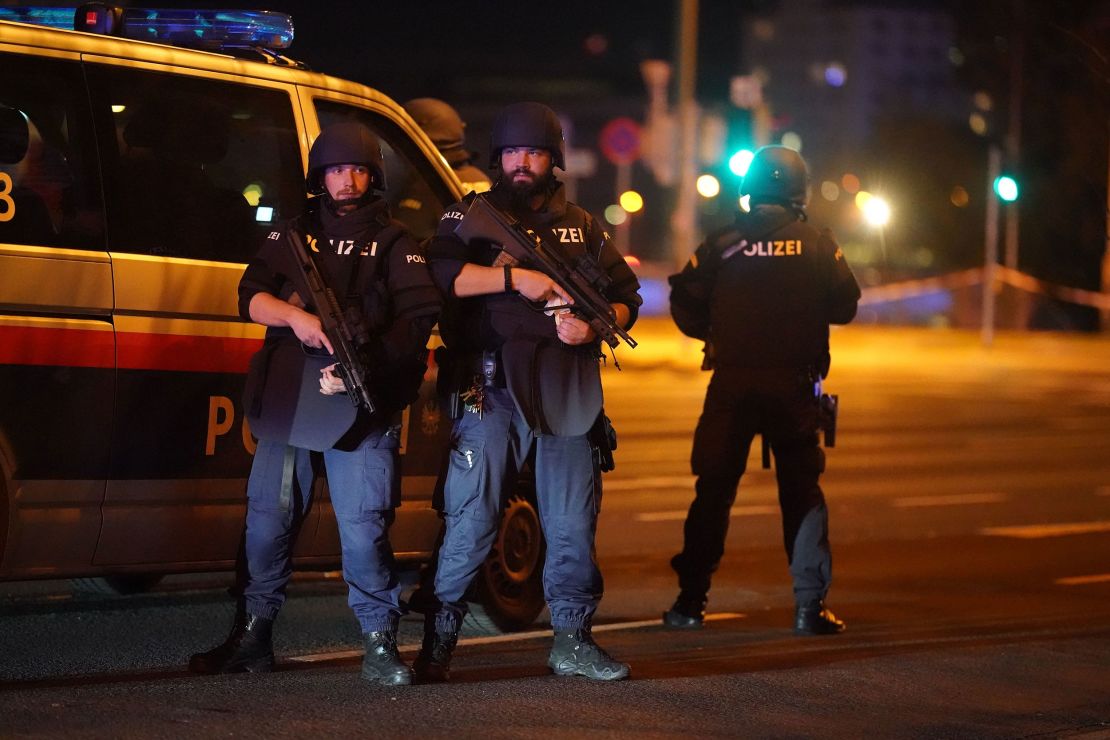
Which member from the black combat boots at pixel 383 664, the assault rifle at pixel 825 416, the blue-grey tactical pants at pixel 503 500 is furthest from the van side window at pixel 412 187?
the black combat boots at pixel 383 664

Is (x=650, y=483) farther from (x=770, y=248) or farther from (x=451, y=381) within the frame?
(x=451, y=381)

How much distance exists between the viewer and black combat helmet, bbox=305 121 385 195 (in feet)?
19.7

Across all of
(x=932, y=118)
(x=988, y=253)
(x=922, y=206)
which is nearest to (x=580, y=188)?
(x=932, y=118)

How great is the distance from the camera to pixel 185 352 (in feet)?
21.1

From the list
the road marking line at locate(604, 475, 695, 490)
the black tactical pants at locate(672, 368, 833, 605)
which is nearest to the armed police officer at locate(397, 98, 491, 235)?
the black tactical pants at locate(672, 368, 833, 605)

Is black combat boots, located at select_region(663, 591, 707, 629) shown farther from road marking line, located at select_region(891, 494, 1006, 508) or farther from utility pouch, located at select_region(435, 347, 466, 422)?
road marking line, located at select_region(891, 494, 1006, 508)

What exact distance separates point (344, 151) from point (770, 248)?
2480 mm

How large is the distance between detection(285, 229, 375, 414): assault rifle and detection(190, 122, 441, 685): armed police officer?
4cm

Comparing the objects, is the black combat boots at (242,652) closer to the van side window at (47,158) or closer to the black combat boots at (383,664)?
the black combat boots at (383,664)

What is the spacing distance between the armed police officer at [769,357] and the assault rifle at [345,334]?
242cm

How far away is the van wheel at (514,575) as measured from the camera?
7.52 meters

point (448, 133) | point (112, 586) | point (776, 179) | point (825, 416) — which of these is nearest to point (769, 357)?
point (825, 416)

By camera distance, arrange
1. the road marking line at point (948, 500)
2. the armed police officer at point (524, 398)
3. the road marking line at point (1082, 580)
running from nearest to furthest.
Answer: the armed police officer at point (524, 398)
the road marking line at point (1082, 580)
the road marking line at point (948, 500)

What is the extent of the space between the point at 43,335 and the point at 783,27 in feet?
632
